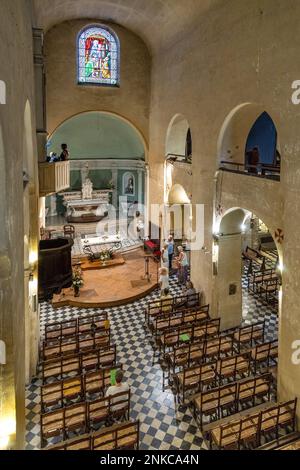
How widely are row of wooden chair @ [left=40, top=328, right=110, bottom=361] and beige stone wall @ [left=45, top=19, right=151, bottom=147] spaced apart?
438 inches

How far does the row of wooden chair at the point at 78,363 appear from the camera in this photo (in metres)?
9.63

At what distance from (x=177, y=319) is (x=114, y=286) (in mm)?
4656

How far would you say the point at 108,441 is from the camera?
700 cm

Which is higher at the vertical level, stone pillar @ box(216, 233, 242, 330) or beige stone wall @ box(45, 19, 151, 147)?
beige stone wall @ box(45, 19, 151, 147)

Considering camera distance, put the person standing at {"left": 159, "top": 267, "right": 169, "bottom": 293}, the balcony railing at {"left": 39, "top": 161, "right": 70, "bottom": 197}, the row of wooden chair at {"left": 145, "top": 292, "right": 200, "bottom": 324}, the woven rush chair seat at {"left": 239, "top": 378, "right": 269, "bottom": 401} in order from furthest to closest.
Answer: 1. the person standing at {"left": 159, "top": 267, "right": 169, "bottom": 293}
2. the row of wooden chair at {"left": 145, "top": 292, "right": 200, "bottom": 324}
3. the balcony railing at {"left": 39, "top": 161, "right": 70, "bottom": 197}
4. the woven rush chair seat at {"left": 239, "top": 378, "right": 269, "bottom": 401}

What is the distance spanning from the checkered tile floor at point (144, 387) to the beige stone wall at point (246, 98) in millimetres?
2438

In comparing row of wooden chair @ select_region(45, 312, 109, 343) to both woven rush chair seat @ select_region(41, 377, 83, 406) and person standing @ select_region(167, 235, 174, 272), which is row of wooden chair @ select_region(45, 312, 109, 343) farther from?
person standing @ select_region(167, 235, 174, 272)

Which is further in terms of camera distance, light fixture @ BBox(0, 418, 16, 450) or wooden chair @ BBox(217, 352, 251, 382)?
wooden chair @ BBox(217, 352, 251, 382)

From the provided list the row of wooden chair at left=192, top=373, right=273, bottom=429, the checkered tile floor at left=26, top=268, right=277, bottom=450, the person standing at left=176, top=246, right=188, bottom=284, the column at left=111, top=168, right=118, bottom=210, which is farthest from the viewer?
the column at left=111, top=168, right=118, bottom=210

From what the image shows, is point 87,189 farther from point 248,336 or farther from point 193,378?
point 193,378

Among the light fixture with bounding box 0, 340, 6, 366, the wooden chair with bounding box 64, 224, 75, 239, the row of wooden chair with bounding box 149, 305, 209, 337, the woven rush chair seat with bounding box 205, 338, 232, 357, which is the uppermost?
the light fixture with bounding box 0, 340, 6, 366

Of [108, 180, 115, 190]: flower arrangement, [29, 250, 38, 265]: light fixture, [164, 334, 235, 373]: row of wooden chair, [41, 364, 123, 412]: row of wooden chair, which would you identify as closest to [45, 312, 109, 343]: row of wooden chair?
[41, 364, 123, 412]: row of wooden chair

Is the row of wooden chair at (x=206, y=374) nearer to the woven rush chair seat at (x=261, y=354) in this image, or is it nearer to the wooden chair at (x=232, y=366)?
the wooden chair at (x=232, y=366)

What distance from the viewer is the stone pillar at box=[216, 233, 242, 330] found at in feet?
42.3
